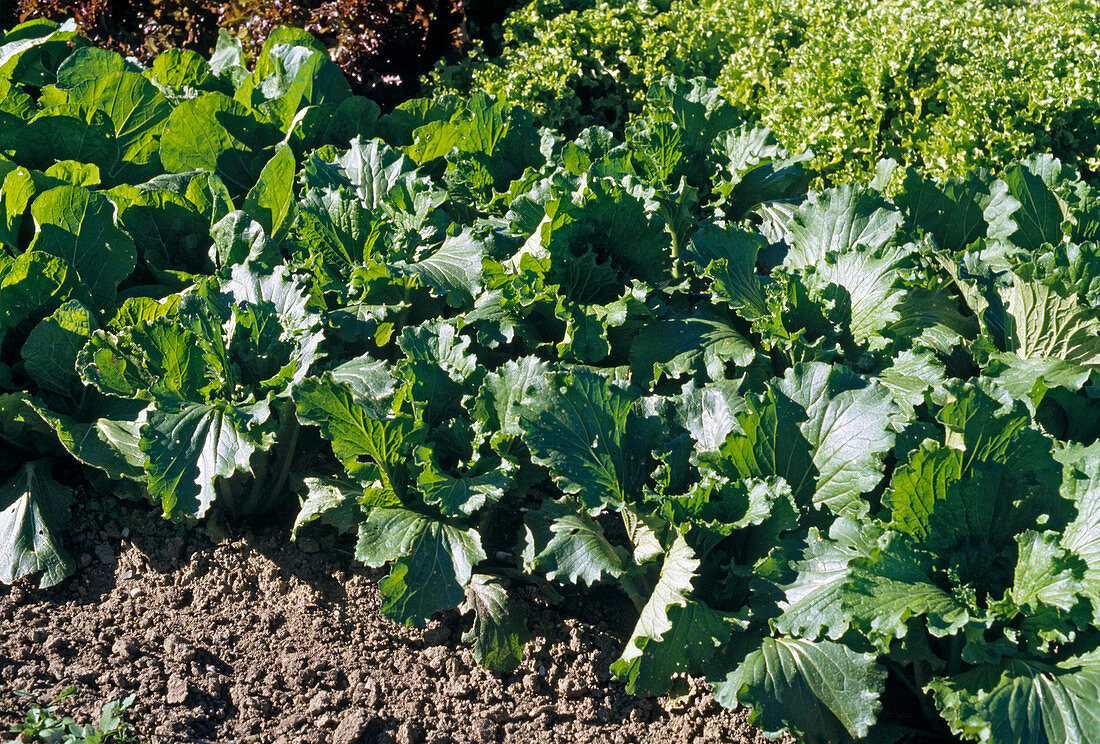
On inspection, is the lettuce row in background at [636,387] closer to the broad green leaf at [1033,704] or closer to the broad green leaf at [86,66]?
the broad green leaf at [1033,704]

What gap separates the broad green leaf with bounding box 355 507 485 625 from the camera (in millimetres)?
2791

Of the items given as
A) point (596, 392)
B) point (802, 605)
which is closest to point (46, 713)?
point (596, 392)

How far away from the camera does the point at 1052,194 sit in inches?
148

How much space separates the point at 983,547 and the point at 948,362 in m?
1.00

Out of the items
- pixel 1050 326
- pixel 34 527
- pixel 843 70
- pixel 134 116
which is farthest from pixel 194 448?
pixel 843 70

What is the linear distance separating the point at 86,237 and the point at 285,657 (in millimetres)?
1827

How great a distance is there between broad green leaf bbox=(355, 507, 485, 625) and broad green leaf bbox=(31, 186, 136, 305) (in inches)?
63.2

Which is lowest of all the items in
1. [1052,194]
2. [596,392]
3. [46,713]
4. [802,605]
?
[46,713]

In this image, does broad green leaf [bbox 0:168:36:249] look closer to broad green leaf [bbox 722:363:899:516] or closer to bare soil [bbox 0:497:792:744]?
bare soil [bbox 0:497:792:744]

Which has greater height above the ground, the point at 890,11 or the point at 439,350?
the point at 890,11

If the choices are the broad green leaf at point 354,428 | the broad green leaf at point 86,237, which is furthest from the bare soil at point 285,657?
the broad green leaf at point 86,237

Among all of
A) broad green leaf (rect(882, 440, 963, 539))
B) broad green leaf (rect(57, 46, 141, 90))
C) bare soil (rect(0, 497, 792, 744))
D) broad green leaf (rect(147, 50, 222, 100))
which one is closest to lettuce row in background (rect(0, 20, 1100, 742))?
broad green leaf (rect(882, 440, 963, 539))

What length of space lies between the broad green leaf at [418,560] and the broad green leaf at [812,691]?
816 millimetres

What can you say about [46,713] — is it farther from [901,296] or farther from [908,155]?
[908,155]
